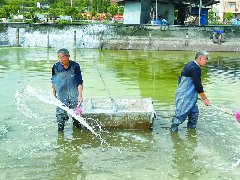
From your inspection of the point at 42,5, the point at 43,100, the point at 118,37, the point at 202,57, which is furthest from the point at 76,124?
the point at 42,5

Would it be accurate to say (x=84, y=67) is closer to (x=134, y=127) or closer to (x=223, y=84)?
(x=223, y=84)

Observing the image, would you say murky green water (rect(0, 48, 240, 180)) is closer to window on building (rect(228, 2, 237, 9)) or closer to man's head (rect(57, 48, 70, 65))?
man's head (rect(57, 48, 70, 65))

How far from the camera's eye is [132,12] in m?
39.8

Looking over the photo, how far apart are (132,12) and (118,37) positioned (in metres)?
5.53

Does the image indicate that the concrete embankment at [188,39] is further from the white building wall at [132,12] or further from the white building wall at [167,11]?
the white building wall at [167,11]

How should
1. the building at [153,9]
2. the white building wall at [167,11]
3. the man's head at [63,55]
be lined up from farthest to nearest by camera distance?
1. the white building wall at [167,11]
2. the building at [153,9]
3. the man's head at [63,55]

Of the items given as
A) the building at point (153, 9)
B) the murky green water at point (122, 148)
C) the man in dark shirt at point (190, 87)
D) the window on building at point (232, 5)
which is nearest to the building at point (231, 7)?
the window on building at point (232, 5)

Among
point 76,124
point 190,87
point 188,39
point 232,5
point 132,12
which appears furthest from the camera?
point 232,5

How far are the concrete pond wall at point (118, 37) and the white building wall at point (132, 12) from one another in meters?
4.48

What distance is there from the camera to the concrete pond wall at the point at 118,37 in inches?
1344

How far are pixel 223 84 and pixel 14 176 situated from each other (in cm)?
1125

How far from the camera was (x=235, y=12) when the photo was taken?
78812 millimetres

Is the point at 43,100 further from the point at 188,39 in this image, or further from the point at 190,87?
the point at 188,39

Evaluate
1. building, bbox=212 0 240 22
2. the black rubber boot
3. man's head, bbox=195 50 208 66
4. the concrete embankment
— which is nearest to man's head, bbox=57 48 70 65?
the black rubber boot
